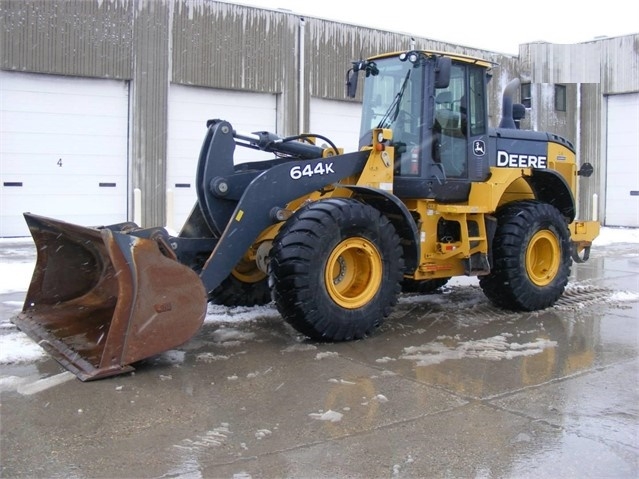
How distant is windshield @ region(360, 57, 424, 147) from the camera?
24.0 feet

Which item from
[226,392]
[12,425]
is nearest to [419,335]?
[226,392]

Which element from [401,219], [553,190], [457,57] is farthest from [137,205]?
[401,219]

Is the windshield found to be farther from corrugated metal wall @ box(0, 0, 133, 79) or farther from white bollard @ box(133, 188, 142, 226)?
corrugated metal wall @ box(0, 0, 133, 79)

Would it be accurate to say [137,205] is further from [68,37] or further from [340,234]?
[340,234]

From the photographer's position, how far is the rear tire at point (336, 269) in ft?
19.3

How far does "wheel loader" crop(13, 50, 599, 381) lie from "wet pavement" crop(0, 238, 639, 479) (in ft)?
1.31

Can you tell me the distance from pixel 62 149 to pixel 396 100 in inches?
437

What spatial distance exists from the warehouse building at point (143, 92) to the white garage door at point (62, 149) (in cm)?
2

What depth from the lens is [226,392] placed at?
195 inches

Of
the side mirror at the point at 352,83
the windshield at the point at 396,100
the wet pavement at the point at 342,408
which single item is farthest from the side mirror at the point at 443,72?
the wet pavement at the point at 342,408

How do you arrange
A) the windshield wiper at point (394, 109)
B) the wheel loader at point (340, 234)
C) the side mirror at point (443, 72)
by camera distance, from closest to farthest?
1. the wheel loader at point (340, 234)
2. the side mirror at point (443, 72)
3. the windshield wiper at point (394, 109)

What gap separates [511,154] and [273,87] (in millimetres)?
11629

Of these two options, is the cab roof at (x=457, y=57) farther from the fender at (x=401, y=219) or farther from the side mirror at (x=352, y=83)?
the fender at (x=401, y=219)

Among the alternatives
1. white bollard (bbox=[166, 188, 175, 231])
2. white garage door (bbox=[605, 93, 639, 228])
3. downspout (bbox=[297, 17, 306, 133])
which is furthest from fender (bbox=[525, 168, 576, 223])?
white garage door (bbox=[605, 93, 639, 228])
